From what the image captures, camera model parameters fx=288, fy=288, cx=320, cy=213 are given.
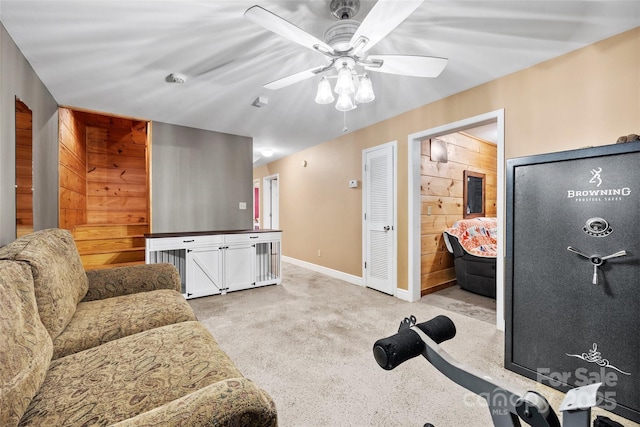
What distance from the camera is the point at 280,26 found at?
1.38 m

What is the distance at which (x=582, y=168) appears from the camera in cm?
163

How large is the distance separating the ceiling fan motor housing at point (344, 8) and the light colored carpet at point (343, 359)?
226cm

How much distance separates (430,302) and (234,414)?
3.20 m

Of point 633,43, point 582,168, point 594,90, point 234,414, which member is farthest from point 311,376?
point 633,43

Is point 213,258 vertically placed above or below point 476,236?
below

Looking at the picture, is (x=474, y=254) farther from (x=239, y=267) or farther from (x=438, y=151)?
(x=239, y=267)

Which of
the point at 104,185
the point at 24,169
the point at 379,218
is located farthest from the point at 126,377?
the point at 104,185

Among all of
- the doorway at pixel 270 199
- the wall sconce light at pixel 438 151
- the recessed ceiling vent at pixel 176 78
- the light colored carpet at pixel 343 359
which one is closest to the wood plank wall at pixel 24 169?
the recessed ceiling vent at pixel 176 78

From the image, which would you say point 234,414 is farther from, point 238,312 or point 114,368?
point 238,312

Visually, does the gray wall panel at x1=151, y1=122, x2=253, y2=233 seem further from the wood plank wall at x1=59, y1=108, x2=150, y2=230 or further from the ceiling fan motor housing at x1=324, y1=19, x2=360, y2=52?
the ceiling fan motor housing at x1=324, y1=19, x2=360, y2=52

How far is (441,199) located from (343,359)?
2842 millimetres

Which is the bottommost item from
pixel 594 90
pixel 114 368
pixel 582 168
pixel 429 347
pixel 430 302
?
pixel 430 302

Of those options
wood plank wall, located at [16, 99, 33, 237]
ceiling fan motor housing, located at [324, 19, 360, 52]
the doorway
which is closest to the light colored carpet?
wood plank wall, located at [16, 99, 33, 237]

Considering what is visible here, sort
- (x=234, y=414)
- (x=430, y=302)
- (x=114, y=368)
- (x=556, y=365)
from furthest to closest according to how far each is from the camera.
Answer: (x=430, y=302) < (x=556, y=365) < (x=114, y=368) < (x=234, y=414)
